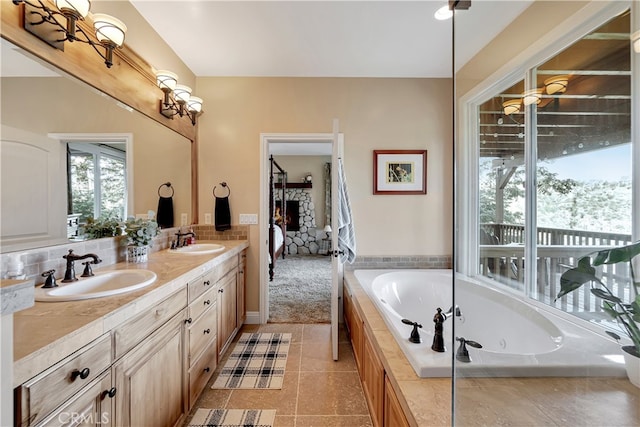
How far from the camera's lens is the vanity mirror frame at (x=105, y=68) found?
1.17 metres

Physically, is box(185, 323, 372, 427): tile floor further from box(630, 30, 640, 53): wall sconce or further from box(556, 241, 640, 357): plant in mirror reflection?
box(630, 30, 640, 53): wall sconce

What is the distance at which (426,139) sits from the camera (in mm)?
2938

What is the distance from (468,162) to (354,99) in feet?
4.99

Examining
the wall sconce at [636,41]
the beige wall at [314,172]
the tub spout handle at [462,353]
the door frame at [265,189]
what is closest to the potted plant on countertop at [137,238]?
the door frame at [265,189]

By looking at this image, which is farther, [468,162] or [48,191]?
[468,162]

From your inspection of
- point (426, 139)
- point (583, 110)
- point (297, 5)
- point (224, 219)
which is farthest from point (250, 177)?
point (583, 110)

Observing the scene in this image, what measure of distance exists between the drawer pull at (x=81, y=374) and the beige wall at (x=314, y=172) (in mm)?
6109

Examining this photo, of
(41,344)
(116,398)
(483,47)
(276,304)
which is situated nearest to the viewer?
(41,344)

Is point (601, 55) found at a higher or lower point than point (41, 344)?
higher

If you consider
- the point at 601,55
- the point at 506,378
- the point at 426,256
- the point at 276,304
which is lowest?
the point at 276,304

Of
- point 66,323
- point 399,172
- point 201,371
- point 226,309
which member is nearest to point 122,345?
point 66,323

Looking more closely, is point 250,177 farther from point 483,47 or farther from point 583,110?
point 583,110

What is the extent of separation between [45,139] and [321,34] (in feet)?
6.45

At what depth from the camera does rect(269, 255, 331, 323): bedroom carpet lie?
3.09 metres
